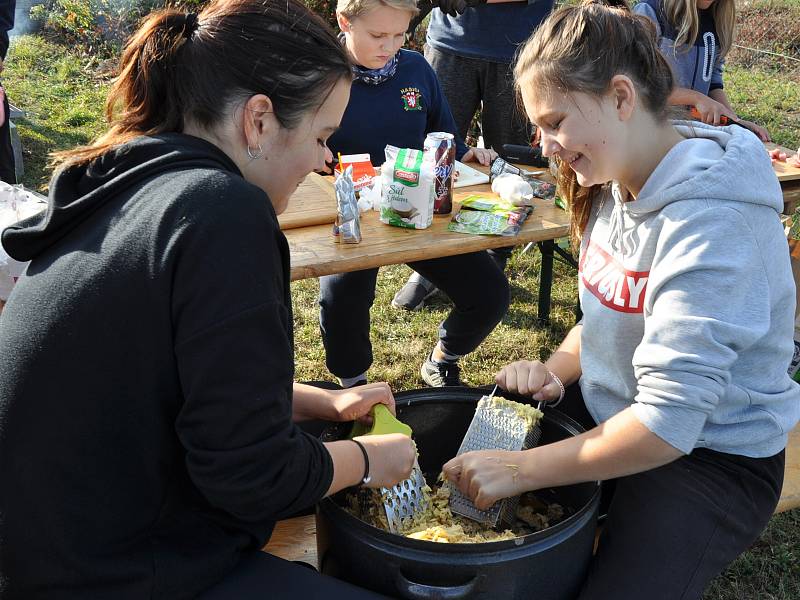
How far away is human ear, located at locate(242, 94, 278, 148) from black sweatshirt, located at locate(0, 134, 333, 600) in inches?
3.1

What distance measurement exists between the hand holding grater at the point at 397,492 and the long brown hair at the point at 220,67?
2.23 ft

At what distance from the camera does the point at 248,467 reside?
4.09ft

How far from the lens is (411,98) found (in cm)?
313

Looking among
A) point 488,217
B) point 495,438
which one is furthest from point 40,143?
point 495,438

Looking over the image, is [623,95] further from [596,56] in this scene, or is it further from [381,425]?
[381,425]

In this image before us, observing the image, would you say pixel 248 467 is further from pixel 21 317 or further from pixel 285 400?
pixel 21 317

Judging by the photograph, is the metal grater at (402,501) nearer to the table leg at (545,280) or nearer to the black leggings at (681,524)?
the black leggings at (681,524)

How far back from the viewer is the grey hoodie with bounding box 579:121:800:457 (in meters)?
1.51

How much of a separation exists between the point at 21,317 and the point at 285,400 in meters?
0.44

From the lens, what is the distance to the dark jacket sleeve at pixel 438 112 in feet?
10.6

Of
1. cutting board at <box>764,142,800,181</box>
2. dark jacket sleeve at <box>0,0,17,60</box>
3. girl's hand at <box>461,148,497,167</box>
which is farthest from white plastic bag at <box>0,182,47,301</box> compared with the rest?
cutting board at <box>764,142,800,181</box>

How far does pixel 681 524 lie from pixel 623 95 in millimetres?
900

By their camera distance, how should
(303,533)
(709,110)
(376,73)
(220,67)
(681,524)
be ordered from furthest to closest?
(709,110), (376,73), (303,533), (681,524), (220,67)

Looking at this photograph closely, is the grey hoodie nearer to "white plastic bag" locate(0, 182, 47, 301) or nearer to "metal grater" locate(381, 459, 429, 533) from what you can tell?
"metal grater" locate(381, 459, 429, 533)
